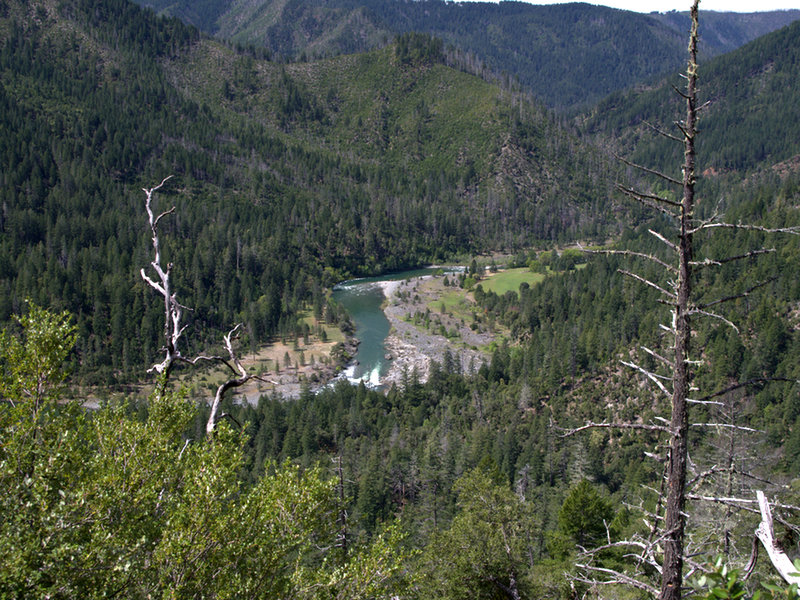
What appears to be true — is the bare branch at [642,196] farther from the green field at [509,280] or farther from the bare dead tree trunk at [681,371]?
the green field at [509,280]

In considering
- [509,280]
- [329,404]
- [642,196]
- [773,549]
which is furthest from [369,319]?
[773,549]

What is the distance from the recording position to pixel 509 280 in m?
138

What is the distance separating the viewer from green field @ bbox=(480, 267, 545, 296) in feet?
422

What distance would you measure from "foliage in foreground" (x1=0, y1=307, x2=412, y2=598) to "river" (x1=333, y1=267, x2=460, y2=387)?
67.7m

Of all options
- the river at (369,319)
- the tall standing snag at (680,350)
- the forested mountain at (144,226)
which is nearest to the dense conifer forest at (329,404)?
the tall standing snag at (680,350)

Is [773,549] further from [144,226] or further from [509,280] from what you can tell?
[144,226]

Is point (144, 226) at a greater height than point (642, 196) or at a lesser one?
lesser

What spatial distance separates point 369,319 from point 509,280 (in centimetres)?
3939

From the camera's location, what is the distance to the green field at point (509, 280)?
5059 inches

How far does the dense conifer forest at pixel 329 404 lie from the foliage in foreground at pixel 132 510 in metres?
0.05

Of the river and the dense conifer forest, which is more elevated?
the dense conifer forest

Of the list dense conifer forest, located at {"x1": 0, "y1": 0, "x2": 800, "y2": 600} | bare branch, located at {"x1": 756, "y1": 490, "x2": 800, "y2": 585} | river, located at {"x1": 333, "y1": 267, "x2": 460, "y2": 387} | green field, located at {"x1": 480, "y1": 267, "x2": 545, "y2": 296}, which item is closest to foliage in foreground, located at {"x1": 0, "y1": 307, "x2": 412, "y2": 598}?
dense conifer forest, located at {"x1": 0, "y1": 0, "x2": 800, "y2": 600}

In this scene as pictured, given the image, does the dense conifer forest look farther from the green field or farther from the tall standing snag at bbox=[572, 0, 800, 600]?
the green field

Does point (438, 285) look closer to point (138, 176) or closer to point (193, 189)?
point (193, 189)
